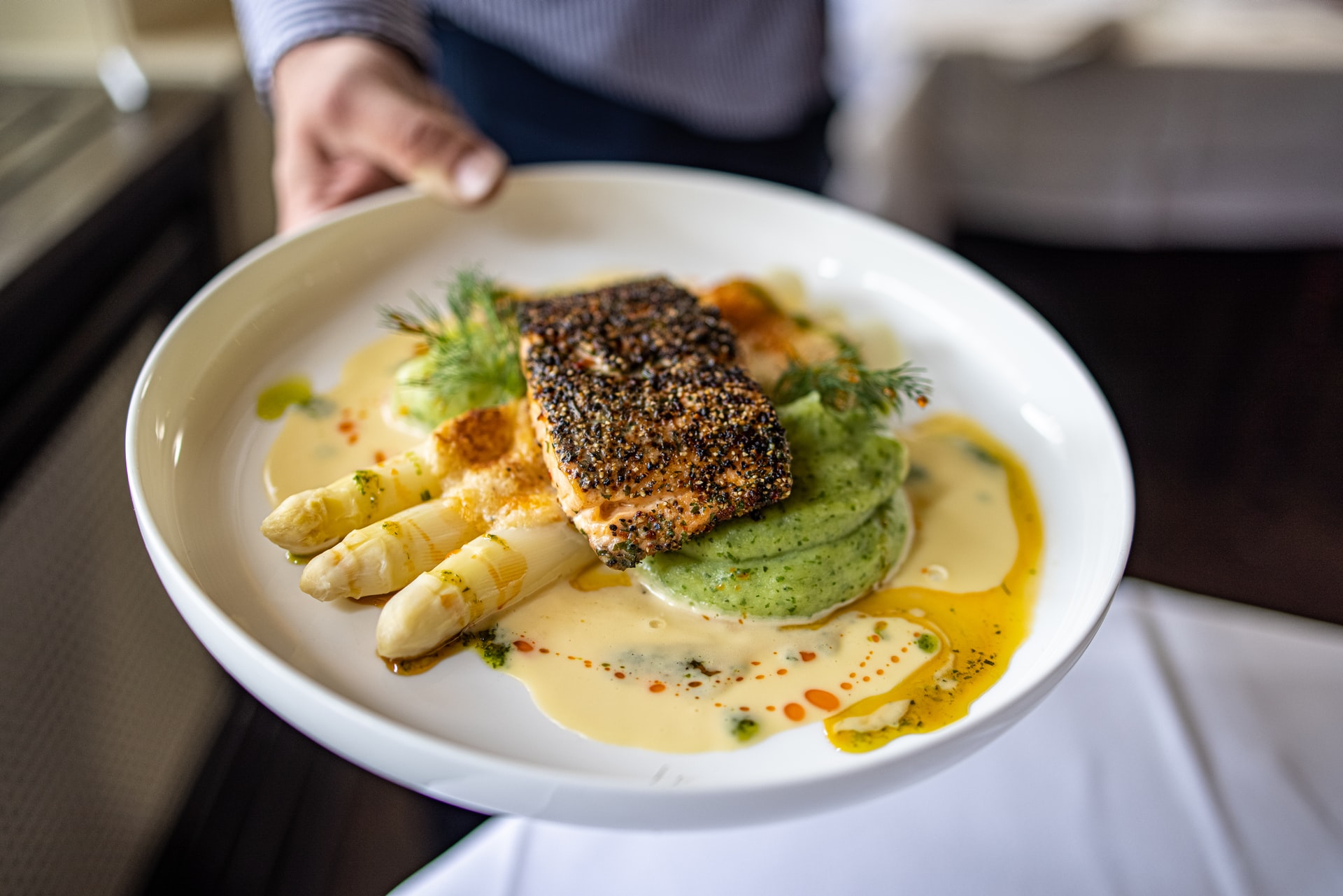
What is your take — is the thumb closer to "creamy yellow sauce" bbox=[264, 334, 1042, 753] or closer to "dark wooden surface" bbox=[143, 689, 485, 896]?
"creamy yellow sauce" bbox=[264, 334, 1042, 753]

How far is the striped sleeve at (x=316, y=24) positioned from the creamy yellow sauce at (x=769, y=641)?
4.30ft

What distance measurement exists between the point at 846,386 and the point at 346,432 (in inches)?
43.9

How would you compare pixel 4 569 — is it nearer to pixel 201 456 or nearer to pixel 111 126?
pixel 201 456

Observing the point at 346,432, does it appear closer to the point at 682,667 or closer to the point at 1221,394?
the point at 682,667

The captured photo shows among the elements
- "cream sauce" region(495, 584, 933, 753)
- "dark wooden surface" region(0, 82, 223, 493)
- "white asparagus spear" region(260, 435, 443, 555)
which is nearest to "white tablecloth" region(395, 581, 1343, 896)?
"cream sauce" region(495, 584, 933, 753)

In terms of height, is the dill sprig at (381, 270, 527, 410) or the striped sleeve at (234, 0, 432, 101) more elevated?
the striped sleeve at (234, 0, 432, 101)

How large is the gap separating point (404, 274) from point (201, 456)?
0.83 m

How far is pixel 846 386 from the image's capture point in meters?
2.07

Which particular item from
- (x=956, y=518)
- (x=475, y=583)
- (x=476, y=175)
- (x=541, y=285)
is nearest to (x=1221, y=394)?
(x=956, y=518)

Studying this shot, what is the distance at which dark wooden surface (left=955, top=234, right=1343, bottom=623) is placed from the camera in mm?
4035

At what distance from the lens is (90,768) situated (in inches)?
97.3

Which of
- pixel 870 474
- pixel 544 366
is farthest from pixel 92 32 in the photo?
pixel 870 474

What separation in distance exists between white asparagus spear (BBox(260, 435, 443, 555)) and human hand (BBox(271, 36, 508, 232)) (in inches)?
39.3

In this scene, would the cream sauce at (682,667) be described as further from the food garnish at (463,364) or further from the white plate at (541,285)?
the food garnish at (463,364)
